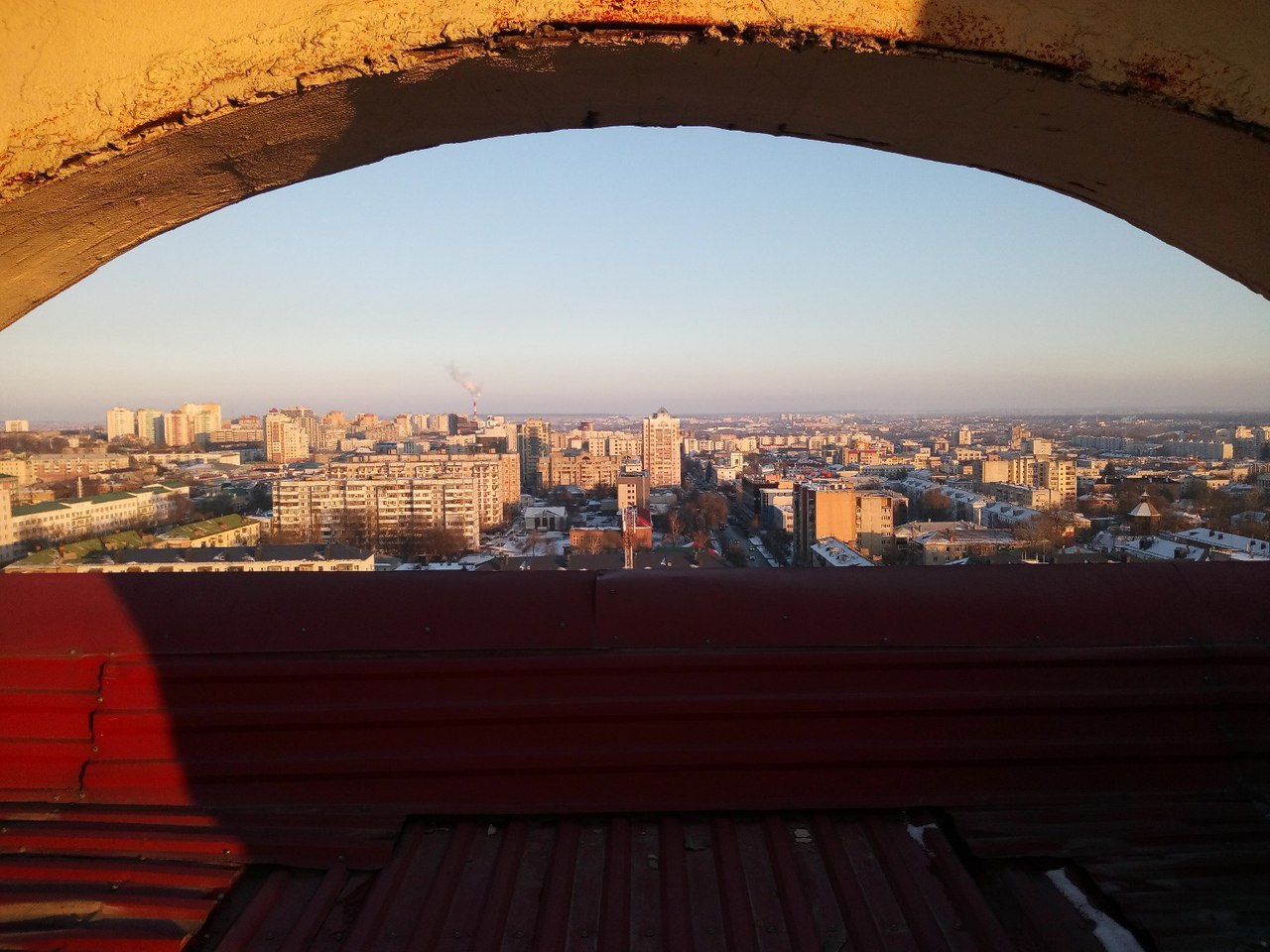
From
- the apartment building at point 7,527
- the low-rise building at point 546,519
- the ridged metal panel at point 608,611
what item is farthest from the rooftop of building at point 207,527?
the ridged metal panel at point 608,611

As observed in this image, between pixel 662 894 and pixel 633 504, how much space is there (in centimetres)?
974

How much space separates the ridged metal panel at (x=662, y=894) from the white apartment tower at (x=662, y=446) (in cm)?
1655

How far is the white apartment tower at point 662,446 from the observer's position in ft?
65.3

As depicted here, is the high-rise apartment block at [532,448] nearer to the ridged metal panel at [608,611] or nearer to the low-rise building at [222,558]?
the low-rise building at [222,558]

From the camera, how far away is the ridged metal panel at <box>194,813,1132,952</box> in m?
1.74

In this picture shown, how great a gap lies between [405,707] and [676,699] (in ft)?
2.55

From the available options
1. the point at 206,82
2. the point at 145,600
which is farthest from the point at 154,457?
the point at 206,82

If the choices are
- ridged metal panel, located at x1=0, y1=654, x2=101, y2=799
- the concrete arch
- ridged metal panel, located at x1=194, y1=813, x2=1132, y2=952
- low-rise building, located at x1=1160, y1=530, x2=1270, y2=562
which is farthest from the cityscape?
the concrete arch

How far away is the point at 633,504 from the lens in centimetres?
1159

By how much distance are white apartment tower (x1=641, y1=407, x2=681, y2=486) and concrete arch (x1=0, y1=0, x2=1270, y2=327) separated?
56.4 ft

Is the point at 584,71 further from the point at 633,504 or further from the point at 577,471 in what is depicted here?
the point at 577,471

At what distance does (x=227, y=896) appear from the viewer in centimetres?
188

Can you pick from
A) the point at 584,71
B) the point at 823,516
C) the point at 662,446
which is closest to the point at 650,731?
the point at 584,71

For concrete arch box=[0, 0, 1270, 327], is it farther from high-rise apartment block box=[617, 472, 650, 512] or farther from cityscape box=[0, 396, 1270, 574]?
high-rise apartment block box=[617, 472, 650, 512]
